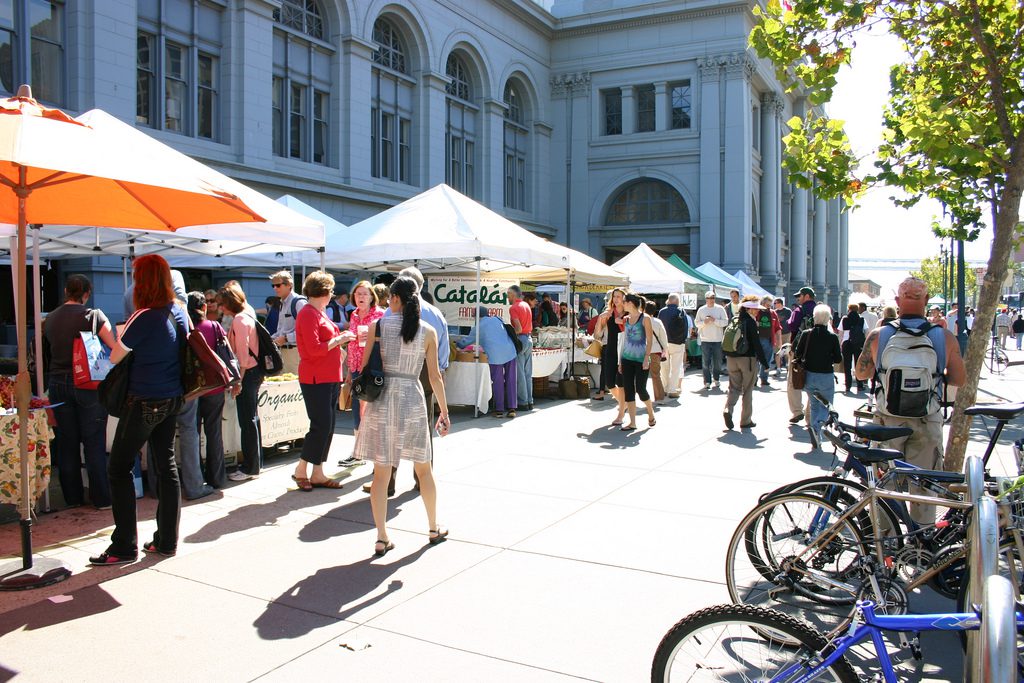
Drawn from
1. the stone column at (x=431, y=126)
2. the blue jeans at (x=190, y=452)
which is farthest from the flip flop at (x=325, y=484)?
the stone column at (x=431, y=126)

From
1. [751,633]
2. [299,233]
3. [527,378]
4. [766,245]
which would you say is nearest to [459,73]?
[766,245]

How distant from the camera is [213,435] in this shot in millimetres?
7004

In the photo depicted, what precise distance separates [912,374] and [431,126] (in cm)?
2395

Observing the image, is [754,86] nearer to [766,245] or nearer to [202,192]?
[766,245]

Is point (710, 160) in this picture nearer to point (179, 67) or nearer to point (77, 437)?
point (179, 67)

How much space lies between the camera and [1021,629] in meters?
2.47

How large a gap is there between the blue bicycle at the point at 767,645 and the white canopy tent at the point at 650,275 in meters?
16.5

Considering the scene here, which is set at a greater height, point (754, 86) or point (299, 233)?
point (754, 86)

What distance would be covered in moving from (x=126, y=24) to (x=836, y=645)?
60.0 feet

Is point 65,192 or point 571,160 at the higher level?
point 571,160

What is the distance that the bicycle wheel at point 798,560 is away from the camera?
3.88 meters

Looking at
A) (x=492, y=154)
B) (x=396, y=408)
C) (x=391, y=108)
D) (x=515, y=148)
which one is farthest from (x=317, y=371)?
(x=515, y=148)

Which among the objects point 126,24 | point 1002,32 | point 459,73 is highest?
point 459,73

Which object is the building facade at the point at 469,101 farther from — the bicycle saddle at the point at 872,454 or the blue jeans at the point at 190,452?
the bicycle saddle at the point at 872,454
